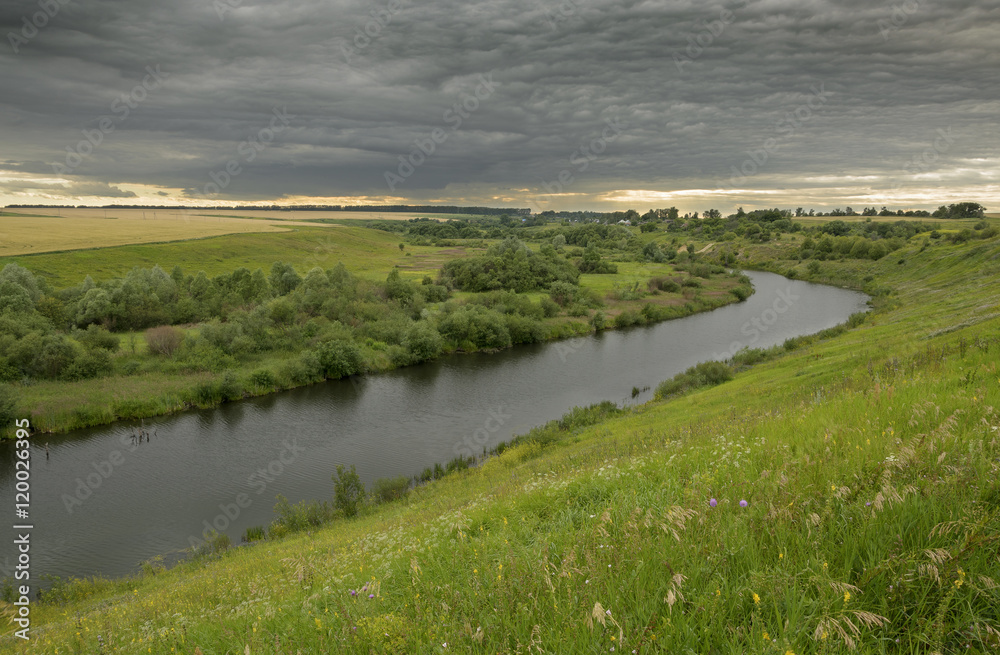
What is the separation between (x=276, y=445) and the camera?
31.7 metres

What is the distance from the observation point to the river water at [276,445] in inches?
896

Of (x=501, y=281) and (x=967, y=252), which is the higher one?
(x=967, y=252)

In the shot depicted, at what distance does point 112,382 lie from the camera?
38188 mm

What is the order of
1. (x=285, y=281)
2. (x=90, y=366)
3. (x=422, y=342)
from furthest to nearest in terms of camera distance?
(x=285, y=281) < (x=422, y=342) < (x=90, y=366)

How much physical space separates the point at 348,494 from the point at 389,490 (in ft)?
6.66

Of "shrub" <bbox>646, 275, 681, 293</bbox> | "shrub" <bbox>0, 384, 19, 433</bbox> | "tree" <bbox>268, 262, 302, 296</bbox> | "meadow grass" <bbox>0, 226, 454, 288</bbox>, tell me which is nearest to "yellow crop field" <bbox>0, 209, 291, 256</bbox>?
"meadow grass" <bbox>0, 226, 454, 288</bbox>

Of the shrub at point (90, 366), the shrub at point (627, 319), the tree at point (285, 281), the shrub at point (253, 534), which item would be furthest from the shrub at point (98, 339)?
the shrub at point (627, 319)

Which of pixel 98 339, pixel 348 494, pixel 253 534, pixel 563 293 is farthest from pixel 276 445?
pixel 563 293

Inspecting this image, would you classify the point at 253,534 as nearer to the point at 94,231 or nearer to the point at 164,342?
the point at 164,342

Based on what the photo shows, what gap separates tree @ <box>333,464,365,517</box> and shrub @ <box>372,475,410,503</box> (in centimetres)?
83

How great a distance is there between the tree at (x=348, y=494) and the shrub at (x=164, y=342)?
32.0m

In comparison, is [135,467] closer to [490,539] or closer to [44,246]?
[490,539]

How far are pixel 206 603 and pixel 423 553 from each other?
4.89 meters

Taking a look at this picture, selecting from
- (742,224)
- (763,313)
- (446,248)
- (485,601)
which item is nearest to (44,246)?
(446,248)
